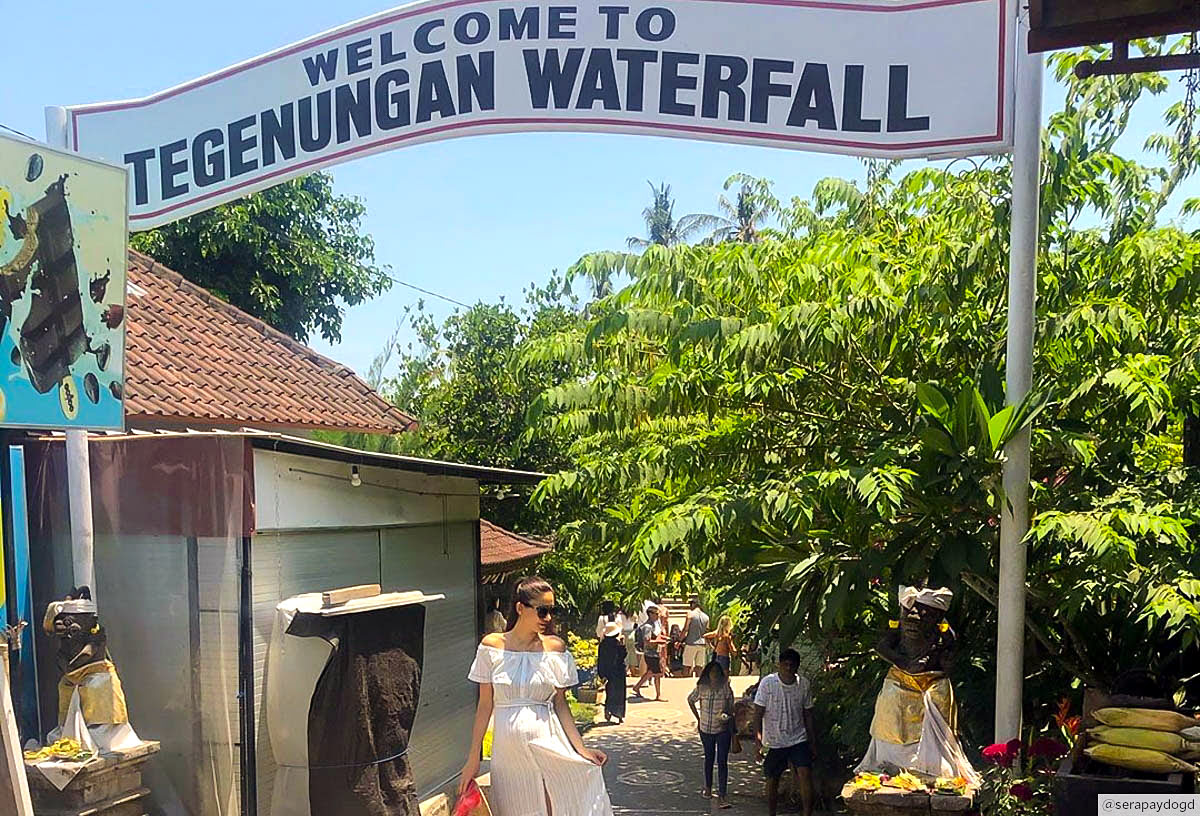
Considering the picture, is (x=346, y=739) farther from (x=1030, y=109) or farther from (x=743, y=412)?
(x=1030, y=109)

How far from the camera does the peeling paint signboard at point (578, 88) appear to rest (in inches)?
228

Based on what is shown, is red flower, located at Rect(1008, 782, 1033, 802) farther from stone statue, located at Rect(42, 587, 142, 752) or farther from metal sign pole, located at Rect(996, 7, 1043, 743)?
stone statue, located at Rect(42, 587, 142, 752)

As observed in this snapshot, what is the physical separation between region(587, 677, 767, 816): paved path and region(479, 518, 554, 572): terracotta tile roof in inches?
88.0

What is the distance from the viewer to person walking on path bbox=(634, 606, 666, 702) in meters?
17.0

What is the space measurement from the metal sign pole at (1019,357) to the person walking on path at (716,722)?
4085mm

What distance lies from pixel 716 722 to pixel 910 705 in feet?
13.3

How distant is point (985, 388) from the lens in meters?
5.81

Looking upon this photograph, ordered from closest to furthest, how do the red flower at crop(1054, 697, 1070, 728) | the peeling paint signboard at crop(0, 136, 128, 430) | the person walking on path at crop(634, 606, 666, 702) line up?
the peeling paint signboard at crop(0, 136, 128, 430)
the red flower at crop(1054, 697, 1070, 728)
the person walking on path at crop(634, 606, 666, 702)

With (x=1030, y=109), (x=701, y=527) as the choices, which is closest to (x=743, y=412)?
(x=701, y=527)

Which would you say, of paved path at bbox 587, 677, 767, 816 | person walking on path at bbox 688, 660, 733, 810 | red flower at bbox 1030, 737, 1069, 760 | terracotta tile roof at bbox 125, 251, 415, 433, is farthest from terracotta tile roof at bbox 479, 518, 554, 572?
red flower at bbox 1030, 737, 1069, 760

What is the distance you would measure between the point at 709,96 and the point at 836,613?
2.83 metres

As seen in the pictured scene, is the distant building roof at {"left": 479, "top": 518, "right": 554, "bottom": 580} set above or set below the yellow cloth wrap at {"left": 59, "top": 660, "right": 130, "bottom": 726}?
below

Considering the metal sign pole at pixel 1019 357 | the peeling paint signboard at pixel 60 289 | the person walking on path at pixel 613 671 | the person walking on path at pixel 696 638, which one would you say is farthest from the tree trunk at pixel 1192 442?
the person walking on path at pixel 696 638

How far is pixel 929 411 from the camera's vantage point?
5.64m
